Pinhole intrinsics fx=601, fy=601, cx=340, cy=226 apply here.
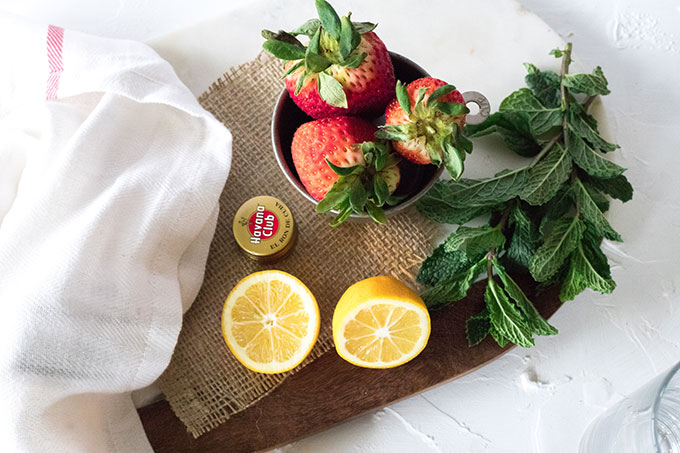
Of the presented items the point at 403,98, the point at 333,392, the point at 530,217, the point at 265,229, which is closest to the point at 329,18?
the point at 403,98

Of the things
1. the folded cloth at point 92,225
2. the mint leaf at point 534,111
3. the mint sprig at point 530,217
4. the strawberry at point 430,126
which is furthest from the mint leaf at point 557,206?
the folded cloth at point 92,225

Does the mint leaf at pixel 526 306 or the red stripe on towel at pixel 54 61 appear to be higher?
the red stripe on towel at pixel 54 61

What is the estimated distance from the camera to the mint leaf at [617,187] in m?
0.96

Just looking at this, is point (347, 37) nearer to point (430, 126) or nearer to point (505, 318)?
point (430, 126)

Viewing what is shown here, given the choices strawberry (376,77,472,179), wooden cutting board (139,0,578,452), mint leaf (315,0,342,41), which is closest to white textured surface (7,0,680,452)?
wooden cutting board (139,0,578,452)

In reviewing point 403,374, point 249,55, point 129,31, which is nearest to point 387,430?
point 403,374

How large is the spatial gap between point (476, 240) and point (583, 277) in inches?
6.8

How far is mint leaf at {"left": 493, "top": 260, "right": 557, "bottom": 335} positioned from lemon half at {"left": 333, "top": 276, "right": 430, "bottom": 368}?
129mm

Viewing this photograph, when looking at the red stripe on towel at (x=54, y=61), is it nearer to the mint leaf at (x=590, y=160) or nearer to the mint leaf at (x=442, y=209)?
the mint leaf at (x=442, y=209)

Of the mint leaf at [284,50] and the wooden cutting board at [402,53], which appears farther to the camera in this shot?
the wooden cutting board at [402,53]

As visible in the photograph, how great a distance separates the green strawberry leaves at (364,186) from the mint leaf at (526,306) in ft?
0.72

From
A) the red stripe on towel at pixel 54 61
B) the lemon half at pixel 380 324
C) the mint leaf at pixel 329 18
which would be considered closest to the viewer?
the mint leaf at pixel 329 18

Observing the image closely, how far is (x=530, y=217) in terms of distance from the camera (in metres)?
0.97

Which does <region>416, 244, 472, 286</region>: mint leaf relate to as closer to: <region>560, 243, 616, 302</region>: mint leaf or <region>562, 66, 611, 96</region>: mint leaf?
<region>560, 243, 616, 302</region>: mint leaf
